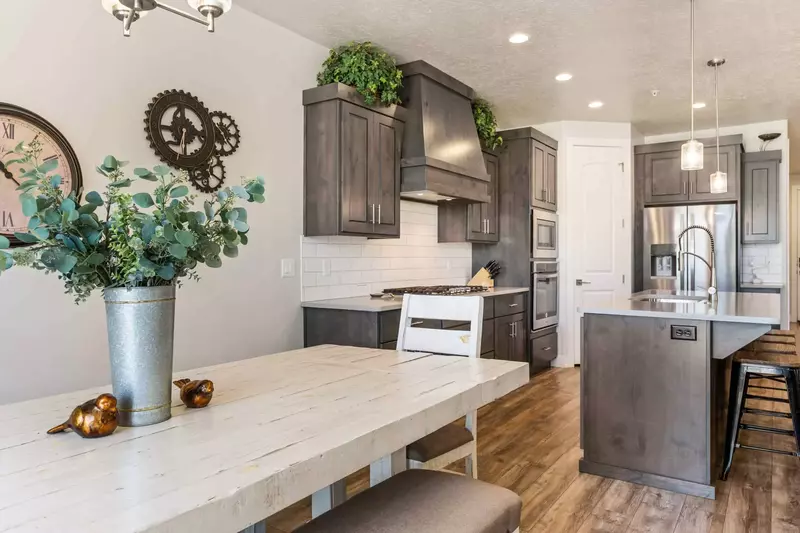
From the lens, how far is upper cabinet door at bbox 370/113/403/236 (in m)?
3.74

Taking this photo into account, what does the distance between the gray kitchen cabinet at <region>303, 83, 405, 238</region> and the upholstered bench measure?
2278mm

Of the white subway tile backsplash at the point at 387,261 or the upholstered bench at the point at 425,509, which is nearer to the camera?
the upholstered bench at the point at 425,509

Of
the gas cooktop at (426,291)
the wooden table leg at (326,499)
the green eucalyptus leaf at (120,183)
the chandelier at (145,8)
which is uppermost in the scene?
the chandelier at (145,8)

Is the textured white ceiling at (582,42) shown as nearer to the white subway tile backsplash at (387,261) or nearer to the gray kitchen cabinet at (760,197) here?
the gray kitchen cabinet at (760,197)

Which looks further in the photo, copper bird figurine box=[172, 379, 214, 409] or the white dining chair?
the white dining chair

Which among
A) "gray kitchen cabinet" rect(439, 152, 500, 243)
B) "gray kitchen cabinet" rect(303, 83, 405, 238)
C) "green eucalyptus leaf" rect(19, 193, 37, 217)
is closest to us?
"green eucalyptus leaf" rect(19, 193, 37, 217)

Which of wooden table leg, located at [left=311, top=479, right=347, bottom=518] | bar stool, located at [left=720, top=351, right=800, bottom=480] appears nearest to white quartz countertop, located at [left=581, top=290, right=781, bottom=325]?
bar stool, located at [left=720, top=351, right=800, bottom=480]

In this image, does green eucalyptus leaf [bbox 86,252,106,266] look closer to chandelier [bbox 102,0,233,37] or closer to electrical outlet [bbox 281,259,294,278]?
chandelier [bbox 102,0,233,37]

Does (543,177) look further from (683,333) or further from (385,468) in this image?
(385,468)

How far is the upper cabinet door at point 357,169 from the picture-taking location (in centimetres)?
351

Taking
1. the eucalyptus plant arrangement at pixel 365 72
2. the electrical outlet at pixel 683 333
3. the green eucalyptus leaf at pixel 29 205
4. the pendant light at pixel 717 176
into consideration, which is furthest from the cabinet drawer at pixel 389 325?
the green eucalyptus leaf at pixel 29 205

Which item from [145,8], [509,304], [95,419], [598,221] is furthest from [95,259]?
[598,221]

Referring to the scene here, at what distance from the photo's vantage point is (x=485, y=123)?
4.86 m

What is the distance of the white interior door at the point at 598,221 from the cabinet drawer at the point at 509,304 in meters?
0.97
